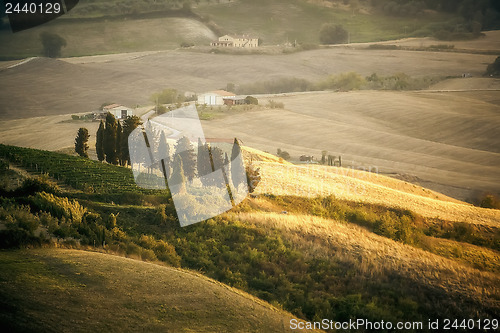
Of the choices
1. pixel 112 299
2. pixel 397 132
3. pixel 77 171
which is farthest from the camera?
pixel 397 132

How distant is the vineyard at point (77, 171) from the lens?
29.4 m

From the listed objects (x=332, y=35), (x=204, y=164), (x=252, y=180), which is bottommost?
(x=252, y=180)

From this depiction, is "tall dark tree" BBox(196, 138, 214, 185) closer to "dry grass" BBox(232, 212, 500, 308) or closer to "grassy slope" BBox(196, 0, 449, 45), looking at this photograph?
"dry grass" BBox(232, 212, 500, 308)

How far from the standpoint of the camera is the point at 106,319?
43.3ft

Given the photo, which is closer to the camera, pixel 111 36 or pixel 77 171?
pixel 77 171

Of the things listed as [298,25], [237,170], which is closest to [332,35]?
[298,25]

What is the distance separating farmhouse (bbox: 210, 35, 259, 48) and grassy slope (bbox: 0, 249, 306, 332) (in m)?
140

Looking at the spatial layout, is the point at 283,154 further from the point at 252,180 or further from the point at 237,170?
the point at 237,170

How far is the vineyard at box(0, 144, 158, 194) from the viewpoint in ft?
96.3

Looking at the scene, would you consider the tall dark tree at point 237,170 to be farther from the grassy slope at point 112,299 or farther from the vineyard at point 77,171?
the grassy slope at point 112,299

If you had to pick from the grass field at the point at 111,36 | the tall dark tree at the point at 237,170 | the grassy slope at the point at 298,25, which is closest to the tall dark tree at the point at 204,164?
the tall dark tree at the point at 237,170

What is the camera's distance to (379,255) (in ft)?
79.8

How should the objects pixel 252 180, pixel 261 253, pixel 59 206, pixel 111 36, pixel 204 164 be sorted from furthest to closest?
pixel 111 36 < pixel 252 180 < pixel 204 164 < pixel 261 253 < pixel 59 206

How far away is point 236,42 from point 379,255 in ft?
449
